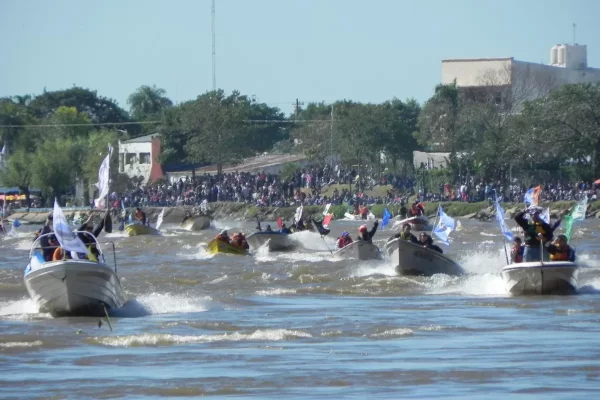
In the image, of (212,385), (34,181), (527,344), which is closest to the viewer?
(212,385)

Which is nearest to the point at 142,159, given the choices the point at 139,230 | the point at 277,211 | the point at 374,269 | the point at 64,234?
the point at 277,211

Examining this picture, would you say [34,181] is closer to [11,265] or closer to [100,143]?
[100,143]

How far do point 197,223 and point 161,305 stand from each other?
45539 mm

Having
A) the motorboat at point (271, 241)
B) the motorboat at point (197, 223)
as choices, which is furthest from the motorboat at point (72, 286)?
the motorboat at point (197, 223)

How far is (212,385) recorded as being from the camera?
648 inches

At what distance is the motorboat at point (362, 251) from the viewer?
36188 millimetres

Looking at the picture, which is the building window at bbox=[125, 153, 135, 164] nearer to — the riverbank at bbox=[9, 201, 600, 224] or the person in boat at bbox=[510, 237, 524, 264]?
the riverbank at bbox=[9, 201, 600, 224]

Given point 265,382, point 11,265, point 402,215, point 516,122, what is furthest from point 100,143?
point 265,382

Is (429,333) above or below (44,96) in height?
below

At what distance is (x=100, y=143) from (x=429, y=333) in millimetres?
95650

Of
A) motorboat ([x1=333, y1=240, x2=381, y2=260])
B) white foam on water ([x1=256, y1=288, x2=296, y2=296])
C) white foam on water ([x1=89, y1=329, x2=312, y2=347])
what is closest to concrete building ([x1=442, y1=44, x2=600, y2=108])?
motorboat ([x1=333, y1=240, x2=381, y2=260])

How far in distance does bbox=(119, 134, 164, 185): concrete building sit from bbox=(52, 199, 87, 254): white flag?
91532mm

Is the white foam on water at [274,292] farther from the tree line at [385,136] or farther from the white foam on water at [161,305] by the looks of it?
the tree line at [385,136]

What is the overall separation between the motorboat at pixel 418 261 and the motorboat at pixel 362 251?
3.21m
